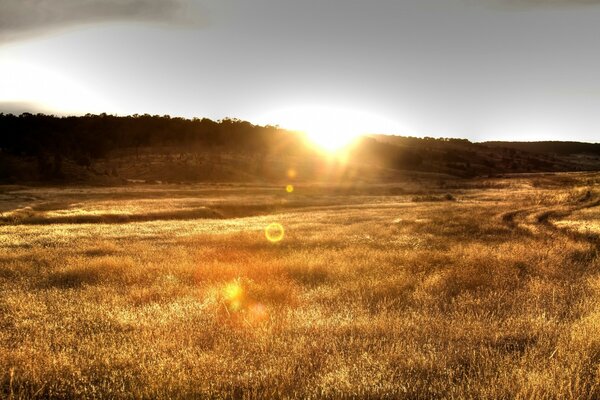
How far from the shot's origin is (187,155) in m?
124

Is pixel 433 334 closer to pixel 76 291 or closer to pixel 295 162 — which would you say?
pixel 76 291

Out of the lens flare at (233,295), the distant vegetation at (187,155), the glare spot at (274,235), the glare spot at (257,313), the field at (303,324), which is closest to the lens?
the field at (303,324)

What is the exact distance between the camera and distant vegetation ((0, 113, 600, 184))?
349ft

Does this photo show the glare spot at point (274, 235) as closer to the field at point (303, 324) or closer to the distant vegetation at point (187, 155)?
the field at point (303, 324)

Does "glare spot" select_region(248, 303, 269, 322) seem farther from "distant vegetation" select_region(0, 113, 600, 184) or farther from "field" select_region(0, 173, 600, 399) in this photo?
"distant vegetation" select_region(0, 113, 600, 184)

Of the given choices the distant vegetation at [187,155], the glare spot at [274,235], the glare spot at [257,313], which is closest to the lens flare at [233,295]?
the glare spot at [257,313]

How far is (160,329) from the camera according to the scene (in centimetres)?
725

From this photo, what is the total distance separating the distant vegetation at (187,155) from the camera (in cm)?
10638

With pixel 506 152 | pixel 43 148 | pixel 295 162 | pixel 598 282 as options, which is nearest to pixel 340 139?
pixel 295 162

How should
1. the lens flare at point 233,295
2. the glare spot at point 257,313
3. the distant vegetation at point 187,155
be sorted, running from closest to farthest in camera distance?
1. the glare spot at point 257,313
2. the lens flare at point 233,295
3. the distant vegetation at point 187,155

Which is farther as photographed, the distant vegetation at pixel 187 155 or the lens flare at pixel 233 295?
the distant vegetation at pixel 187 155

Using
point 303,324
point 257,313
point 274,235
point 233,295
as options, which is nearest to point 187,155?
point 274,235

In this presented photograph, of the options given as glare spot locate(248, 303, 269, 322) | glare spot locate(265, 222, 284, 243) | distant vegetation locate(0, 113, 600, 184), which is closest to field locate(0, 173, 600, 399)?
glare spot locate(248, 303, 269, 322)

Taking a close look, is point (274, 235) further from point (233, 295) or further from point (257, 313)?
point (257, 313)
